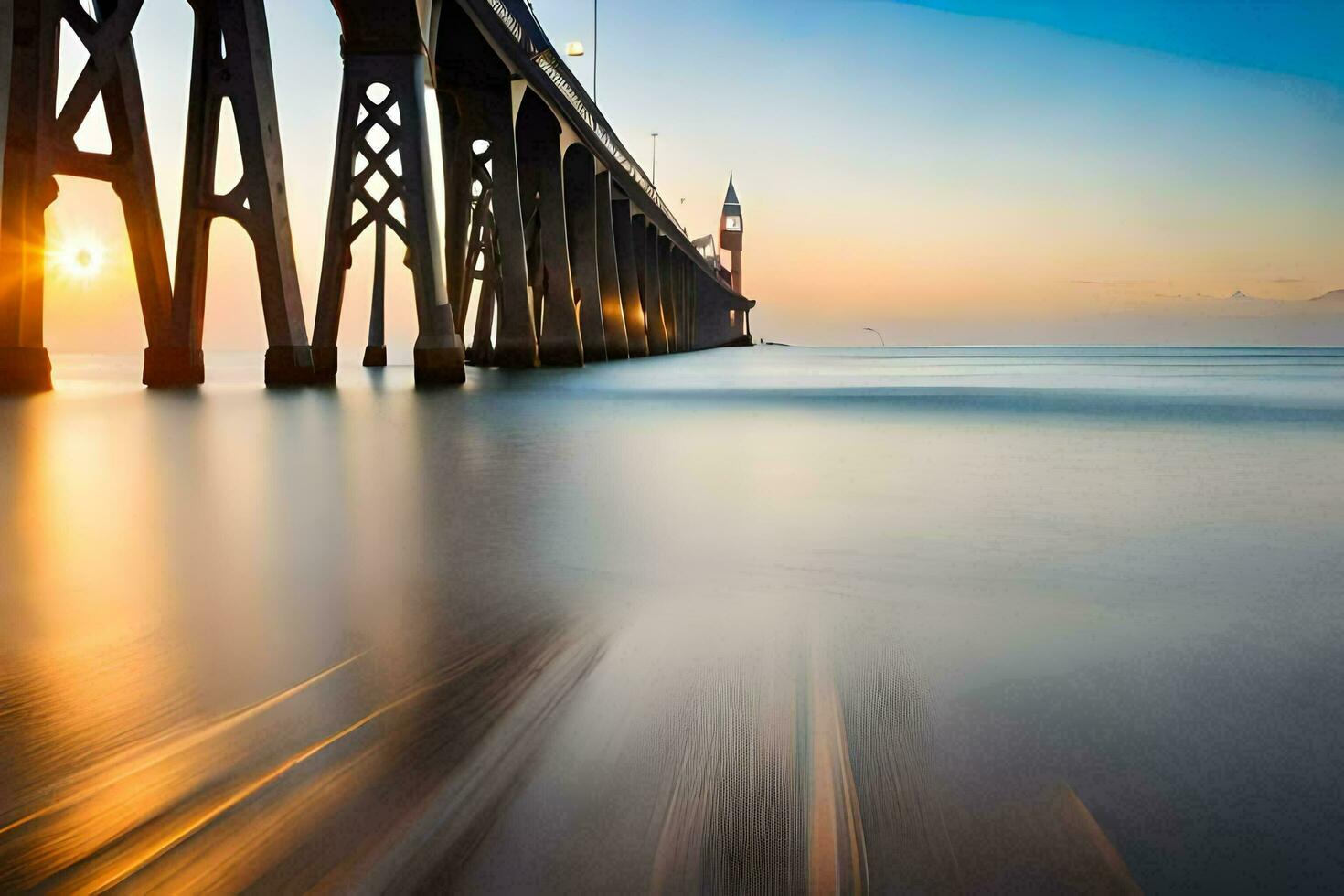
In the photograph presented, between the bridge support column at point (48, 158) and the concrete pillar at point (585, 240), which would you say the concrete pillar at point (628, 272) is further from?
the bridge support column at point (48, 158)

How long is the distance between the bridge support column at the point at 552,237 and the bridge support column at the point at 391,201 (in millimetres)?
11917

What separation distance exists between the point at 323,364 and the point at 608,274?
24036 mm

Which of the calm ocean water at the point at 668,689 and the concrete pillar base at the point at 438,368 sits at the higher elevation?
the concrete pillar base at the point at 438,368

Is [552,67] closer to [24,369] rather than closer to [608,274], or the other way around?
[608,274]

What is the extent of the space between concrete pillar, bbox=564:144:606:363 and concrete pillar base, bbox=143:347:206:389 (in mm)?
20115

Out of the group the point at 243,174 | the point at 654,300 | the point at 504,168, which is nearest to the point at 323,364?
the point at 243,174

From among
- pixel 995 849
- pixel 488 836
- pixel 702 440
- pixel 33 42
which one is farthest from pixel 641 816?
pixel 33 42

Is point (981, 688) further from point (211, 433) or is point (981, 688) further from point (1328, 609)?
point (211, 433)

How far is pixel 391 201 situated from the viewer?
62.7 ft

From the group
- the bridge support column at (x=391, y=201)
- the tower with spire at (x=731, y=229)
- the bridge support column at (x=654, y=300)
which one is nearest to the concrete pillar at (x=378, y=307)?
the bridge support column at (x=391, y=201)

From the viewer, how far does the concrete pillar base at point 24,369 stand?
13375 millimetres

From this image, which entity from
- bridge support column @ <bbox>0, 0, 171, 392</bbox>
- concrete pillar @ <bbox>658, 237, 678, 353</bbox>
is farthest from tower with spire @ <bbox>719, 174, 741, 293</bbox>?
bridge support column @ <bbox>0, 0, 171, 392</bbox>

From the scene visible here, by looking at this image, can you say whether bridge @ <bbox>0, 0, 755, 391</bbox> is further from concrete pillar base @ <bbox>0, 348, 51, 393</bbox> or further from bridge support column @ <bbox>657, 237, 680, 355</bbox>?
bridge support column @ <bbox>657, 237, 680, 355</bbox>

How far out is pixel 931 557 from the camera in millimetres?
3359
